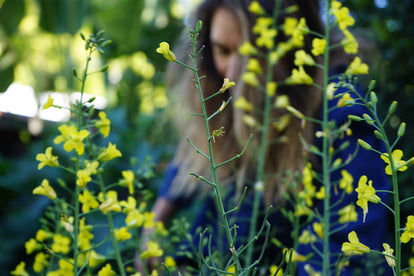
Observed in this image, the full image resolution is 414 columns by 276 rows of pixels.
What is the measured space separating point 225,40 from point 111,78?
2.60 meters

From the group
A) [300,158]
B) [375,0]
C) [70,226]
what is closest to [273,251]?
[300,158]

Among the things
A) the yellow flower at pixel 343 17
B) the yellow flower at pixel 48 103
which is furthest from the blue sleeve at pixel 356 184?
the yellow flower at pixel 48 103

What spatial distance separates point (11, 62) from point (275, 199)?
6.20 ft

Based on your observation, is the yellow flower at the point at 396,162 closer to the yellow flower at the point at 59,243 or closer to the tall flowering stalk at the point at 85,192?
the tall flowering stalk at the point at 85,192

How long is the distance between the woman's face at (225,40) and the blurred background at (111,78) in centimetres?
51

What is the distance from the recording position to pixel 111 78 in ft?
11.6

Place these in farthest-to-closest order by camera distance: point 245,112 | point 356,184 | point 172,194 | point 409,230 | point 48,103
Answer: point 172,194, point 245,112, point 356,184, point 48,103, point 409,230

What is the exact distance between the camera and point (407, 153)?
5.38ft

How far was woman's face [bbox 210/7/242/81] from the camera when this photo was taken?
3.43ft

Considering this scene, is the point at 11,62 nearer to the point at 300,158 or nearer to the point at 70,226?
the point at 300,158

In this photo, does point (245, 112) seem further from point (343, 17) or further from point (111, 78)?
point (111, 78)

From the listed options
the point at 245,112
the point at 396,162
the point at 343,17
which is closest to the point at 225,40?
the point at 245,112

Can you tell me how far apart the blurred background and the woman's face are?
510 millimetres

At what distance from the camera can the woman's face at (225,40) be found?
3.43ft
